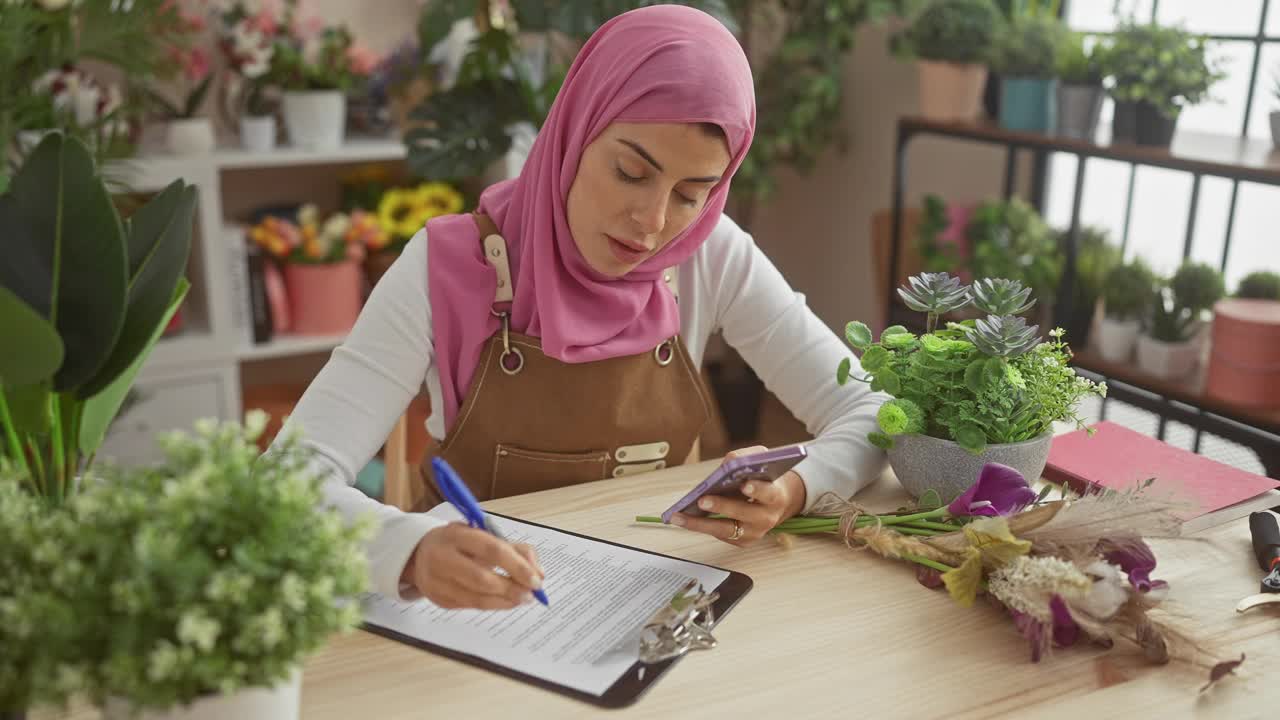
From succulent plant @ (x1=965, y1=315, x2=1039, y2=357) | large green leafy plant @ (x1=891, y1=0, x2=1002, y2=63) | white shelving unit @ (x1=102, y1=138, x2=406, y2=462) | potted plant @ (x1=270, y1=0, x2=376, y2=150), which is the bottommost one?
white shelving unit @ (x1=102, y1=138, x2=406, y2=462)

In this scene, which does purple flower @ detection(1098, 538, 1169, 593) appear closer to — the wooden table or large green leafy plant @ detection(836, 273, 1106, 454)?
the wooden table

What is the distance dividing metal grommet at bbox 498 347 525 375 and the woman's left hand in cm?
37

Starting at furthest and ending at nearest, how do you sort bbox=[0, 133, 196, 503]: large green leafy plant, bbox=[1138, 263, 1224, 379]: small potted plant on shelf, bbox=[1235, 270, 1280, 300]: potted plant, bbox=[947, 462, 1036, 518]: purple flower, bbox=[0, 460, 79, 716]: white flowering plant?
bbox=[1138, 263, 1224, 379]: small potted plant on shelf
bbox=[1235, 270, 1280, 300]: potted plant
bbox=[947, 462, 1036, 518]: purple flower
bbox=[0, 133, 196, 503]: large green leafy plant
bbox=[0, 460, 79, 716]: white flowering plant

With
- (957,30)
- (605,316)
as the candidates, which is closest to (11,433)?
(605,316)

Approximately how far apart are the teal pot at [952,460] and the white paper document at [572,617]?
0.27 metres

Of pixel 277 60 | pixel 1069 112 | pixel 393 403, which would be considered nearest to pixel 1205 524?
pixel 393 403

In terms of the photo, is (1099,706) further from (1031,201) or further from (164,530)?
(1031,201)

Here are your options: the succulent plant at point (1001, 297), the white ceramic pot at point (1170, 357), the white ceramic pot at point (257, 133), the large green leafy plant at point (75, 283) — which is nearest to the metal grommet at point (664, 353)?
the succulent plant at point (1001, 297)

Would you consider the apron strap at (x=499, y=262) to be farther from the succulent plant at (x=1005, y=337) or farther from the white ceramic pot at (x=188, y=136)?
the white ceramic pot at (x=188, y=136)

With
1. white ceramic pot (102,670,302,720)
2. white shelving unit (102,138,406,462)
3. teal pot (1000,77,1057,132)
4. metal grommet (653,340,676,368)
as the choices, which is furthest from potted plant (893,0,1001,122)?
white ceramic pot (102,670,302,720)

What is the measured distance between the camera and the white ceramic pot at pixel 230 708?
0.67 metres

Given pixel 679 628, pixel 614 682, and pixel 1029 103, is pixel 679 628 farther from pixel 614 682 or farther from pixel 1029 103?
pixel 1029 103

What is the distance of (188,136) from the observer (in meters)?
2.74

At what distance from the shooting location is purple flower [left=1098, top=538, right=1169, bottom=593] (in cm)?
99
